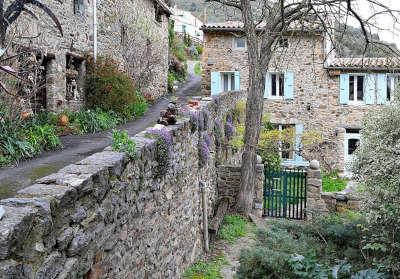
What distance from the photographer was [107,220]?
418 centimetres

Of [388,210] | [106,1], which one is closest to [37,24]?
[106,1]

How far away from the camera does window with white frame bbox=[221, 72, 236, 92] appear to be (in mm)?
22023

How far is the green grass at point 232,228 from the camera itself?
9.88 m

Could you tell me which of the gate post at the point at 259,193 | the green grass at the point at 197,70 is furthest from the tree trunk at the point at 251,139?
the green grass at the point at 197,70

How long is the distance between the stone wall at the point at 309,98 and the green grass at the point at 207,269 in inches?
537

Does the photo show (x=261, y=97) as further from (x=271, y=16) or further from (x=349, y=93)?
(x=349, y=93)

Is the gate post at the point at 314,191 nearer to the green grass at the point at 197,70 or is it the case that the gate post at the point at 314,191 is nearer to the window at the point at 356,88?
the window at the point at 356,88

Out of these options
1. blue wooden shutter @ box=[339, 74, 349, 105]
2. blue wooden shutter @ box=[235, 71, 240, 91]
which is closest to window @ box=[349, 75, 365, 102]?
blue wooden shutter @ box=[339, 74, 349, 105]

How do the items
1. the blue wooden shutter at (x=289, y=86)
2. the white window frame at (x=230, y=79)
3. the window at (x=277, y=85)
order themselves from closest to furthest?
1. the blue wooden shutter at (x=289, y=86)
2. the window at (x=277, y=85)
3. the white window frame at (x=230, y=79)

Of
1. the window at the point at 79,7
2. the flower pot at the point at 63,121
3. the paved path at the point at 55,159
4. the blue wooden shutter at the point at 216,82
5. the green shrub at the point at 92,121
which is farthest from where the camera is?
the blue wooden shutter at the point at 216,82

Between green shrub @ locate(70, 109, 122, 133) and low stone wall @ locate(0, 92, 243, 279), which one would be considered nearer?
low stone wall @ locate(0, 92, 243, 279)

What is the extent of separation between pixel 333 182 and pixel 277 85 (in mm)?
5121

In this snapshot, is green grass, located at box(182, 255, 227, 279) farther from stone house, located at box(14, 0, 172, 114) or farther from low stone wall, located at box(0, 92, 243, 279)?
stone house, located at box(14, 0, 172, 114)

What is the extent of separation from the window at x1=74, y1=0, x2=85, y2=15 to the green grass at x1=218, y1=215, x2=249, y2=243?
675 cm
